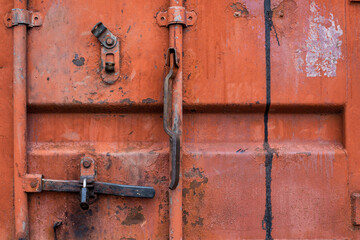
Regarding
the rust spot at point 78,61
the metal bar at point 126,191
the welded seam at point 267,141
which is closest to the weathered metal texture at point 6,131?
the rust spot at point 78,61

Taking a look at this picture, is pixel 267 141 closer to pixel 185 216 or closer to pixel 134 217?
pixel 185 216

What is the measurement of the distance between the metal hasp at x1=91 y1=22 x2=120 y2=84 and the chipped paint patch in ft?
2.59

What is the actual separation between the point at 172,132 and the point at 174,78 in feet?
0.76

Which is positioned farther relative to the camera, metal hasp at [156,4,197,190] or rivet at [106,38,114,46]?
rivet at [106,38,114,46]

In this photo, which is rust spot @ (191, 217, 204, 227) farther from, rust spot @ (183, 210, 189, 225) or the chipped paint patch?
the chipped paint patch

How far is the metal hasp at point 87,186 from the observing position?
1272mm

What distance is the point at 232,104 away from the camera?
1321 millimetres

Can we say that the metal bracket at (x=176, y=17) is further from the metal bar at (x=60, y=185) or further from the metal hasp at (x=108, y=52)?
the metal bar at (x=60, y=185)

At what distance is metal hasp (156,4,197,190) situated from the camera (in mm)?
1213

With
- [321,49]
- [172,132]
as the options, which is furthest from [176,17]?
[321,49]

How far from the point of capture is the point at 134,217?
1.30 metres

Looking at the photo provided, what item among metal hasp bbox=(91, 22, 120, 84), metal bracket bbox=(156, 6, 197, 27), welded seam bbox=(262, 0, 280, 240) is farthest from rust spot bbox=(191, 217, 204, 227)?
metal bracket bbox=(156, 6, 197, 27)

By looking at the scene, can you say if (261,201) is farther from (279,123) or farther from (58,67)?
(58,67)

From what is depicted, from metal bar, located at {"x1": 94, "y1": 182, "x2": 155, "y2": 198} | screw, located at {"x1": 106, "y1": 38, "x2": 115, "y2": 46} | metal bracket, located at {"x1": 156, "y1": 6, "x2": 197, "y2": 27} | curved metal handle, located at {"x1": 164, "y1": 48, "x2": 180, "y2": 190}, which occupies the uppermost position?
metal bracket, located at {"x1": 156, "y1": 6, "x2": 197, "y2": 27}
